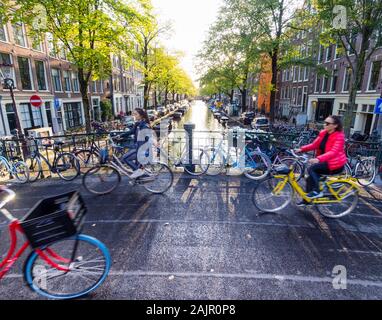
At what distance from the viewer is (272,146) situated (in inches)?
279

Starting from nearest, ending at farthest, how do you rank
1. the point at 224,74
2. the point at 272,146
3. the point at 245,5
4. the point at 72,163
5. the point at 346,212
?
the point at 346,212 → the point at 72,163 → the point at 272,146 → the point at 245,5 → the point at 224,74

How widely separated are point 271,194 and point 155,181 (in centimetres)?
292

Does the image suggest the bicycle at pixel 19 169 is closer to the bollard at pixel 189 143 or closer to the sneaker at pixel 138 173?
the sneaker at pixel 138 173

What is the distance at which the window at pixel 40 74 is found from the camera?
19220mm

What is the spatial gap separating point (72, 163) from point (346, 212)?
Answer: 6996 millimetres

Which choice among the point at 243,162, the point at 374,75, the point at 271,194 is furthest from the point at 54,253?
the point at 374,75

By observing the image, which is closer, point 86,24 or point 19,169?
point 19,169

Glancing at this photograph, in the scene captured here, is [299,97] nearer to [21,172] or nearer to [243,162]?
[243,162]

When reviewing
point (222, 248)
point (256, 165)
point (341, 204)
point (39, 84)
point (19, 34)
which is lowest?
point (222, 248)

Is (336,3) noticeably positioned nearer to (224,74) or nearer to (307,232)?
(307,232)

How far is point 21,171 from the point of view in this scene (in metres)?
6.35
